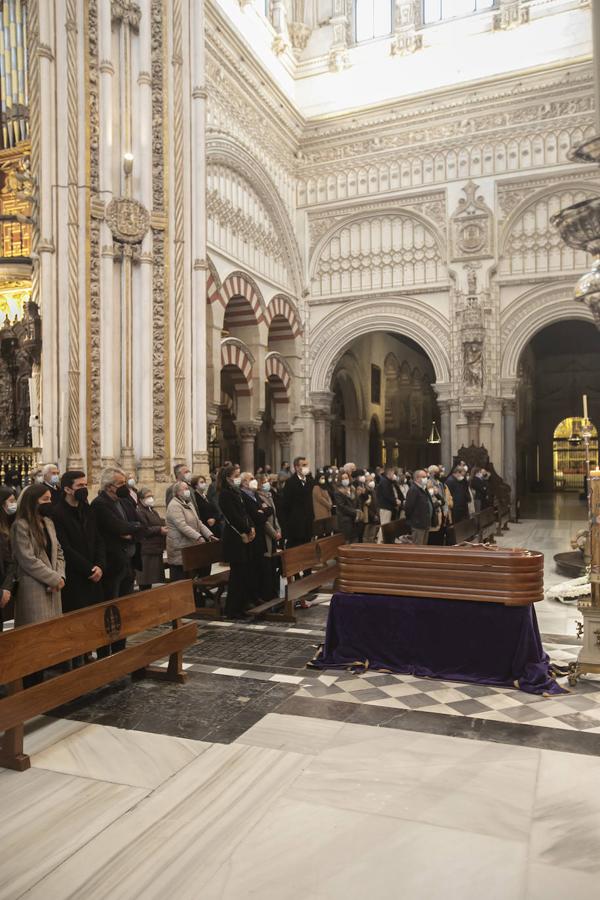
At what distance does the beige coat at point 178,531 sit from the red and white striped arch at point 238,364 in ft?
26.3

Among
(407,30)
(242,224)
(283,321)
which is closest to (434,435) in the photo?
(283,321)

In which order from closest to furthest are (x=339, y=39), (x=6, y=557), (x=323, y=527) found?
(x=6, y=557) → (x=323, y=527) → (x=339, y=39)

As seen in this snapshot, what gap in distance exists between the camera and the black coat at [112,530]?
4756 mm

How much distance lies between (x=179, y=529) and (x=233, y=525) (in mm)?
734

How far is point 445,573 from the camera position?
467 cm

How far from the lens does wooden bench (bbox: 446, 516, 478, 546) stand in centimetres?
886

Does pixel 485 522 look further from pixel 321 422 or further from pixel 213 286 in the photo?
pixel 321 422

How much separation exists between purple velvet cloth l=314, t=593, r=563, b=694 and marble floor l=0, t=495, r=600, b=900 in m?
0.15

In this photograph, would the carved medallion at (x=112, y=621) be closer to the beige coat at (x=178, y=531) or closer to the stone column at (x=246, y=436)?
the beige coat at (x=178, y=531)

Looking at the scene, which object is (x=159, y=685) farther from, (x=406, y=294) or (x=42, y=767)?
(x=406, y=294)

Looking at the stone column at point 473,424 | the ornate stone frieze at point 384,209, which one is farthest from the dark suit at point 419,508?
the ornate stone frieze at point 384,209

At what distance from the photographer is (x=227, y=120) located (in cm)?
1448

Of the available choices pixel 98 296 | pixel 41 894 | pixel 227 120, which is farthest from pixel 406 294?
pixel 41 894

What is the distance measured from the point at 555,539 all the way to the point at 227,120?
1078cm
